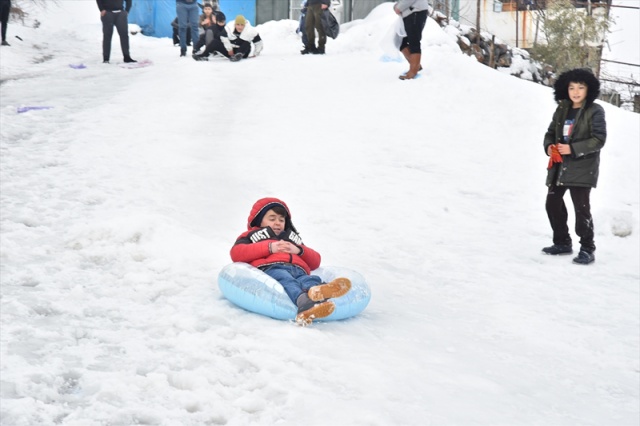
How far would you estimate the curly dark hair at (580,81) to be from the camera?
6102 millimetres

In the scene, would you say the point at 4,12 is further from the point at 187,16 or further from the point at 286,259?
the point at 286,259

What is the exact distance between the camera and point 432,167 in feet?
28.3

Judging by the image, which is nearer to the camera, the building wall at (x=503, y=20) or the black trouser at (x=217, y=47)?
Result: the black trouser at (x=217, y=47)

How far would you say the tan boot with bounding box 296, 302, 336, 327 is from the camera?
4.18m

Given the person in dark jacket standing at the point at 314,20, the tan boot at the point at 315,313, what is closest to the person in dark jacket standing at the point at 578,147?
the tan boot at the point at 315,313

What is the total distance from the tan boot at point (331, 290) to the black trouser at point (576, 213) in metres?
2.81

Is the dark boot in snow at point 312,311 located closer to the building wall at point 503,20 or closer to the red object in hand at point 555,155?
the red object in hand at point 555,155

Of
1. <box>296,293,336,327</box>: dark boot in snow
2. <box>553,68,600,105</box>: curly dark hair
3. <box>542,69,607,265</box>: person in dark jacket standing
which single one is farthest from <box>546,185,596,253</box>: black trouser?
<box>296,293,336,327</box>: dark boot in snow

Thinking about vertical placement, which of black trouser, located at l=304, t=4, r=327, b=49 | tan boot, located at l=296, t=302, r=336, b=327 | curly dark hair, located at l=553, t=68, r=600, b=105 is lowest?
tan boot, located at l=296, t=302, r=336, b=327

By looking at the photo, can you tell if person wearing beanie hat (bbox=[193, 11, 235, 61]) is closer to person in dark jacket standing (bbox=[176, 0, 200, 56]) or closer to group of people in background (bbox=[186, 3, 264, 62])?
group of people in background (bbox=[186, 3, 264, 62])

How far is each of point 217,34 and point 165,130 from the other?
7.13 metres

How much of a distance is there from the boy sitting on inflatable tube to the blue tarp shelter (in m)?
19.6

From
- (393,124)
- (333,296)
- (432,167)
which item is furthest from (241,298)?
(393,124)

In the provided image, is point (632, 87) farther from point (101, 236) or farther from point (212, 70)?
point (101, 236)
